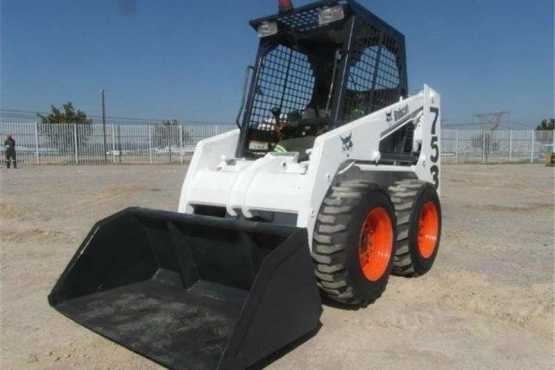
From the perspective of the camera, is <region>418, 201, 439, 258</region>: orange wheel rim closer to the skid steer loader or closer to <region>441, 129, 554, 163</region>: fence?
the skid steer loader

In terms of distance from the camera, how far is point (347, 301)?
3637 mm

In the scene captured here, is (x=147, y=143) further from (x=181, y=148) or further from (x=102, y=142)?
(x=102, y=142)

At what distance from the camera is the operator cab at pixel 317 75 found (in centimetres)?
451

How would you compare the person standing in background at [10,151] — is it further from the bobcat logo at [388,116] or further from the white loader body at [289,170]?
the bobcat logo at [388,116]

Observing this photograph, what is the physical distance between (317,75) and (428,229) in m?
2.13

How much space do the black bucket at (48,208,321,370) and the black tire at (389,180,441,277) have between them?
62.5 inches

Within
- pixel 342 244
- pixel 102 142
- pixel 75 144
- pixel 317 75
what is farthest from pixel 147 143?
pixel 342 244

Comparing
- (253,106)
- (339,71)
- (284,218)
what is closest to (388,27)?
(339,71)

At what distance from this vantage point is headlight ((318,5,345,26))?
173 inches

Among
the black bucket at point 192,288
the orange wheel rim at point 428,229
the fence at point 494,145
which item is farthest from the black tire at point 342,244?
the fence at point 494,145

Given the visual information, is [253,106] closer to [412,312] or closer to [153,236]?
[153,236]

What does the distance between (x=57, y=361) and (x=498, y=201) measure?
33.8ft

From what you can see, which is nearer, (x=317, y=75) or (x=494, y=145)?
(x=317, y=75)

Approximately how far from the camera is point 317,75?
17.9 ft
